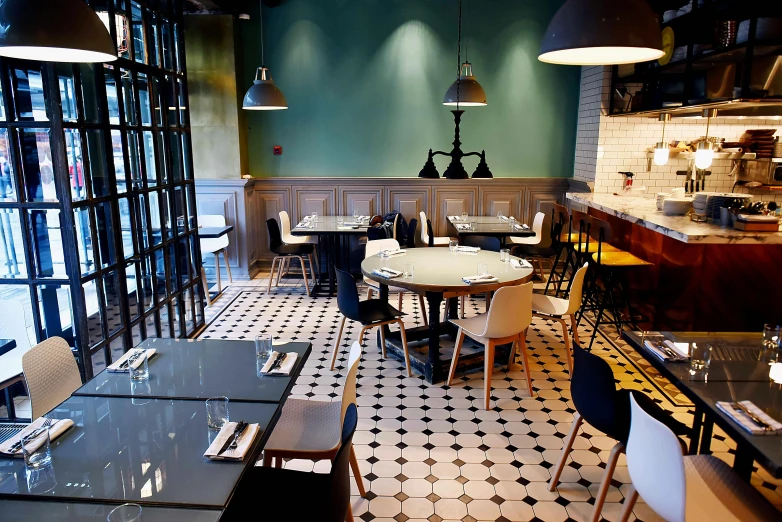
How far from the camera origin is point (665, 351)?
2.56 meters

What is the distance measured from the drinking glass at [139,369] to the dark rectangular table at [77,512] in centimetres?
88

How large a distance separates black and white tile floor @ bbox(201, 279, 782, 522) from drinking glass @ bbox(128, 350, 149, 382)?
104 centimetres

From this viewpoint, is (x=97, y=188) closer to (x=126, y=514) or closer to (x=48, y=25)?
(x=48, y=25)

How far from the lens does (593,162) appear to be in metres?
6.93

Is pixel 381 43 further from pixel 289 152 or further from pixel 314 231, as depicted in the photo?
pixel 314 231

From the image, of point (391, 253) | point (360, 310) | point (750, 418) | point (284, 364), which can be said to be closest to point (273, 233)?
point (391, 253)

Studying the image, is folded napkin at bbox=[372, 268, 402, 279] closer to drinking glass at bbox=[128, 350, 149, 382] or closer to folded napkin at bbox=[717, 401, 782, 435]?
drinking glass at bbox=[128, 350, 149, 382]

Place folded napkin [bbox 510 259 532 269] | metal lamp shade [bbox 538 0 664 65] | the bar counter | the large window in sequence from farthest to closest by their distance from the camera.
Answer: folded napkin [bbox 510 259 532 269]
the bar counter
the large window
metal lamp shade [bbox 538 0 664 65]

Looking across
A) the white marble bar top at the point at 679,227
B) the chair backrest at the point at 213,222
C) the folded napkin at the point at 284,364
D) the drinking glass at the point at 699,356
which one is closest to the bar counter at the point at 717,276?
the white marble bar top at the point at 679,227

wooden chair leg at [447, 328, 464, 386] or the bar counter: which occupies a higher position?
the bar counter

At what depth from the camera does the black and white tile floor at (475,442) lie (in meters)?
2.79

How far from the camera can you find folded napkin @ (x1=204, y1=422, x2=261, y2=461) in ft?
6.08

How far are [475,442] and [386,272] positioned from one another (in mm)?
1403

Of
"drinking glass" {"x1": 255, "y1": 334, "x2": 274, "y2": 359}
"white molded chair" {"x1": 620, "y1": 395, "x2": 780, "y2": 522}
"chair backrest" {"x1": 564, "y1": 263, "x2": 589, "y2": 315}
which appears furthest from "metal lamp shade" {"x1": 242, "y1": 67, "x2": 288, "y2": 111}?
"white molded chair" {"x1": 620, "y1": 395, "x2": 780, "y2": 522}
